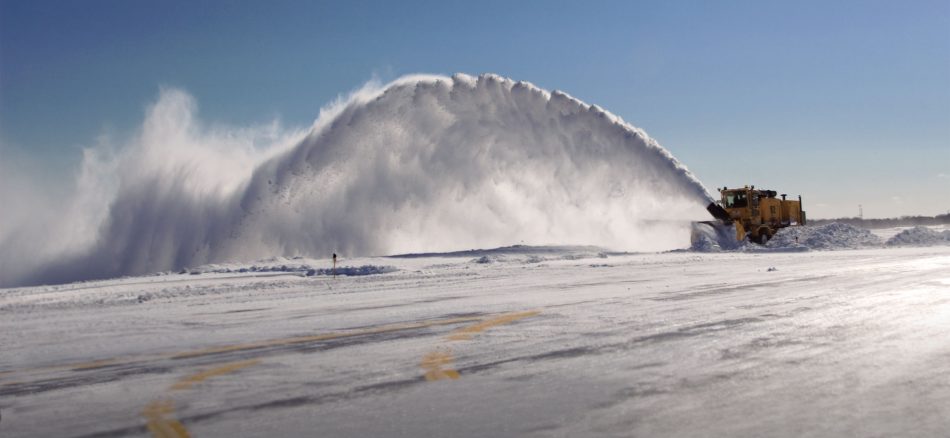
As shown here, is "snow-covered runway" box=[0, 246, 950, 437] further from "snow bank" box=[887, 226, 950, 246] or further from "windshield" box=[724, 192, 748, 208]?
"snow bank" box=[887, 226, 950, 246]

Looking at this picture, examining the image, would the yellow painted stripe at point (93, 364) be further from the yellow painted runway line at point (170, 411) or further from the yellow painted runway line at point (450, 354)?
the yellow painted runway line at point (450, 354)

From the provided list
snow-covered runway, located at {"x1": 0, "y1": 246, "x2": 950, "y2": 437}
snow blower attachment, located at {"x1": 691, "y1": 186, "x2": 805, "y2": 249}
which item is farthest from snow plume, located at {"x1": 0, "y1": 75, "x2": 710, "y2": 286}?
snow-covered runway, located at {"x1": 0, "y1": 246, "x2": 950, "y2": 437}

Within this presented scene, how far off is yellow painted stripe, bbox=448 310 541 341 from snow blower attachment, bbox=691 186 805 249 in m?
26.9

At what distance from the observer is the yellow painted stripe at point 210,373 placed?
5509 millimetres

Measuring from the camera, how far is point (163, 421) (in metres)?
4.31

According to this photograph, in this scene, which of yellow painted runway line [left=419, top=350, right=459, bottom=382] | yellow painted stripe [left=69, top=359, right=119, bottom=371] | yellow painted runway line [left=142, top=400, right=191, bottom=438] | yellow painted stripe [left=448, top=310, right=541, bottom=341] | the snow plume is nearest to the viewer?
yellow painted runway line [left=142, top=400, right=191, bottom=438]

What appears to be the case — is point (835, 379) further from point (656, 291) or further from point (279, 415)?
point (656, 291)

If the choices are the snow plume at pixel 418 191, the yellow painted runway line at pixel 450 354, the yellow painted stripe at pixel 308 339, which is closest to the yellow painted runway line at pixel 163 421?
the yellow painted runway line at pixel 450 354

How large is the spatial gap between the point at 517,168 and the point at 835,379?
3224cm

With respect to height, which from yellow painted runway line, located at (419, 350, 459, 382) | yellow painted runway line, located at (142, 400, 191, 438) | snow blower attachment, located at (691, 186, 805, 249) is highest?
snow blower attachment, located at (691, 186, 805, 249)

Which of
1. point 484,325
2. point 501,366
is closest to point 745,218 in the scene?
point 484,325

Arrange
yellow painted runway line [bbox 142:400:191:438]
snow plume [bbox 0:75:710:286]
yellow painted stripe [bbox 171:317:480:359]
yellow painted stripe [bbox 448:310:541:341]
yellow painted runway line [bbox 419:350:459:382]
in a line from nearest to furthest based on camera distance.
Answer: yellow painted runway line [bbox 142:400:191:438] → yellow painted runway line [bbox 419:350:459:382] → yellow painted stripe [bbox 171:317:480:359] → yellow painted stripe [bbox 448:310:541:341] → snow plume [bbox 0:75:710:286]

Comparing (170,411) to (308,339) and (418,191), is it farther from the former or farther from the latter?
(418,191)

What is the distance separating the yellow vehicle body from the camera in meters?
39.1
